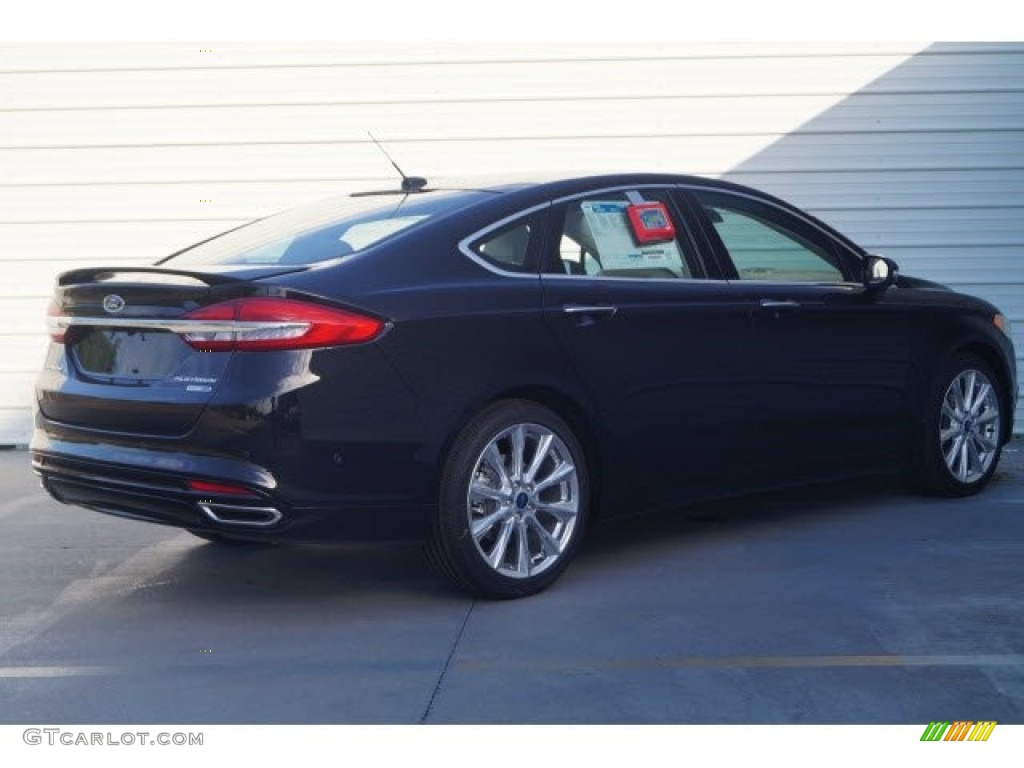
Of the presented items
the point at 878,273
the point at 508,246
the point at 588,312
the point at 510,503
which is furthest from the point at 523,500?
the point at 878,273

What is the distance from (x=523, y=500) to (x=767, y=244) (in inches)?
73.9

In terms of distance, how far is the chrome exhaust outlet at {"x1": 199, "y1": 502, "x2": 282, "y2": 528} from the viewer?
5.11 m

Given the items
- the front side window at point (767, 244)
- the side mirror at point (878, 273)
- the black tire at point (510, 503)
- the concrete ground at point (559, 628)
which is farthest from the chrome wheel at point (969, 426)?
the black tire at point (510, 503)

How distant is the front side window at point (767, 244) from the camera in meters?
6.52

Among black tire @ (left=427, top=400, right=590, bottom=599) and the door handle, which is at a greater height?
the door handle

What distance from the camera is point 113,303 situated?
5.39 metres

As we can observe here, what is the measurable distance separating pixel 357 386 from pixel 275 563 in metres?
1.49

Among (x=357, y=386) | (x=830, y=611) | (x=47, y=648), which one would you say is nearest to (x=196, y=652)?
(x=47, y=648)

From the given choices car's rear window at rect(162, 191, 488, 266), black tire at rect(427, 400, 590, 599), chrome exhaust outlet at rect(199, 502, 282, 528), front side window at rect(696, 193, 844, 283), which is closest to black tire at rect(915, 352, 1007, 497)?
front side window at rect(696, 193, 844, 283)

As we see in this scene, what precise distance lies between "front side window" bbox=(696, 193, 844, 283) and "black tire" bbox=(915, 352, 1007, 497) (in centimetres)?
85

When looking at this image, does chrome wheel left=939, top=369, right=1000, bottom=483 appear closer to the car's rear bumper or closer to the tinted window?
the tinted window

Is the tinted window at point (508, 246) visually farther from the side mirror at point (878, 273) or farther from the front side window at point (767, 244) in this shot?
the side mirror at point (878, 273)

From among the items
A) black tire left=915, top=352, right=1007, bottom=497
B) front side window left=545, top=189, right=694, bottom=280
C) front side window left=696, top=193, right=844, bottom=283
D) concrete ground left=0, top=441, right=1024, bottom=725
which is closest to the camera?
concrete ground left=0, top=441, right=1024, bottom=725

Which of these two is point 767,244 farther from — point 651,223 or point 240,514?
point 240,514
